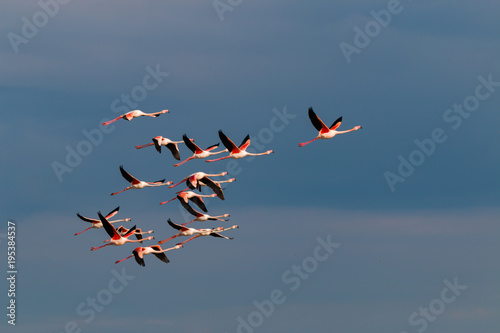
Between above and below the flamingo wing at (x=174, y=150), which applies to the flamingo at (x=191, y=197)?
below

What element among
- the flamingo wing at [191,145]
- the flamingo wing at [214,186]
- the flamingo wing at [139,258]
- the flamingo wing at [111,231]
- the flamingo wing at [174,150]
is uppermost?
the flamingo wing at [174,150]

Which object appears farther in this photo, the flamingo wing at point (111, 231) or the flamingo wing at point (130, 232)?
the flamingo wing at point (130, 232)

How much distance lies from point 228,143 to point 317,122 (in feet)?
21.5

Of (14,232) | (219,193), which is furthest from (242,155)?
(14,232)

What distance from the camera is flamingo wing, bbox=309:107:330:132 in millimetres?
99375

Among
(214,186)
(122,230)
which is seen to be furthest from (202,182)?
(122,230)

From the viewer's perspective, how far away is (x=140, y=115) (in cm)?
10438

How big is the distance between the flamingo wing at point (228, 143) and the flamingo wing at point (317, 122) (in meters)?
6.02

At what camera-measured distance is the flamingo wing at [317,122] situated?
99.4 meters

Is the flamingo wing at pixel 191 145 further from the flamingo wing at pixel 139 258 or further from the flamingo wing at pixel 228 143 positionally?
the flamingo wing at pixel 139 258

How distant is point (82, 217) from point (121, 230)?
3.19 m

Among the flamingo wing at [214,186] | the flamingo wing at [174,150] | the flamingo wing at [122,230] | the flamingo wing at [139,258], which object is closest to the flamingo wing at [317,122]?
the flamingo wing at [214,186]

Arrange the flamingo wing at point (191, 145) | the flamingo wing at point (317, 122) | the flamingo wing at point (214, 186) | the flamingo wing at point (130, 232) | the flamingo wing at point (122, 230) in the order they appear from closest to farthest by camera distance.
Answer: the flamingo wing at point (317, 122), the flamingo wing at point (214, 186), the flamingo wing at point (191, 145), the flamingo wing at point (130, 232), the flamingo wing at point (122, 230)

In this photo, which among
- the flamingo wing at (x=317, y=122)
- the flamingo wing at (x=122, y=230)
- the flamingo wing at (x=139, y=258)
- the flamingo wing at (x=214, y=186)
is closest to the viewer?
the flamingo wing at (x=317, y=122)
